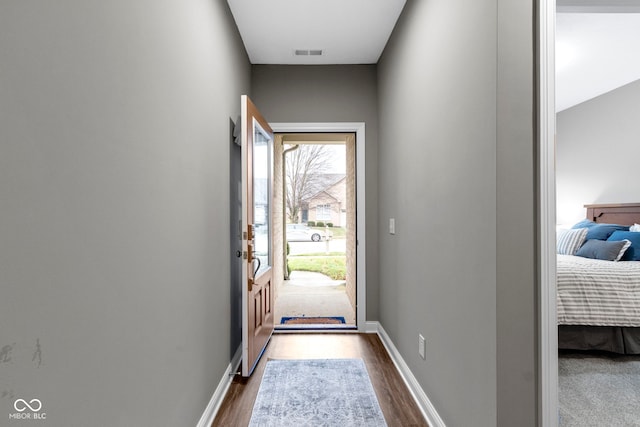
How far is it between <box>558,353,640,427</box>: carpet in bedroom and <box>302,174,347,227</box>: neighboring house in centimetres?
485

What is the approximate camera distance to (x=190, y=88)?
5.64 ft

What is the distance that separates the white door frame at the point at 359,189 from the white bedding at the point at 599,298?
1677mm

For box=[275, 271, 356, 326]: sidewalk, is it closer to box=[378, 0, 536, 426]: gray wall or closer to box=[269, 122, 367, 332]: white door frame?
box=[269, 122, 367, 332]: white door frame

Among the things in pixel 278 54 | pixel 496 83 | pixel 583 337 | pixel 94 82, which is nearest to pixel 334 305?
pixel 583 337

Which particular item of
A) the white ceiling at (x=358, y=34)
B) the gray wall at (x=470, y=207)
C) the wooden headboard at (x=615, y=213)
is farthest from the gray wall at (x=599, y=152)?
the gray wall at (x=470, y=207)

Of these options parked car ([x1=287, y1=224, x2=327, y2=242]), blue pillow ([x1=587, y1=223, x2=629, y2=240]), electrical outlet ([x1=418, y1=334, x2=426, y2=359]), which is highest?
blue pillow ([x1=587, y1=223, x2=629, y2=240])

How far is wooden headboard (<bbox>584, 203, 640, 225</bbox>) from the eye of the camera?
161 inches

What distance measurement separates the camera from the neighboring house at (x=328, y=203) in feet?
23.8

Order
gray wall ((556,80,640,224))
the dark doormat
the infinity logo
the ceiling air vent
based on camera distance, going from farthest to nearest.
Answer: gray wall ((556,80,640,224))
the dark doormat
the ceiling air vent
the infinity logo

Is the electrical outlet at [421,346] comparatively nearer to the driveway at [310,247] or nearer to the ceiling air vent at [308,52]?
the ceiling air vent at [308,52]

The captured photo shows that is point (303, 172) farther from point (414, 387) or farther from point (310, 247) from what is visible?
point (414, 387)

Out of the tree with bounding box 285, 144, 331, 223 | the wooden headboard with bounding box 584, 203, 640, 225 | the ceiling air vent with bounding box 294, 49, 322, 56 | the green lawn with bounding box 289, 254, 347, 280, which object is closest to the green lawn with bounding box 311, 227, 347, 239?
the green lawn with bounding box 289, 254, 347, 280

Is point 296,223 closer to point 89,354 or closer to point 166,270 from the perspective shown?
point 166,270

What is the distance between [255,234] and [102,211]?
5.91 feet
